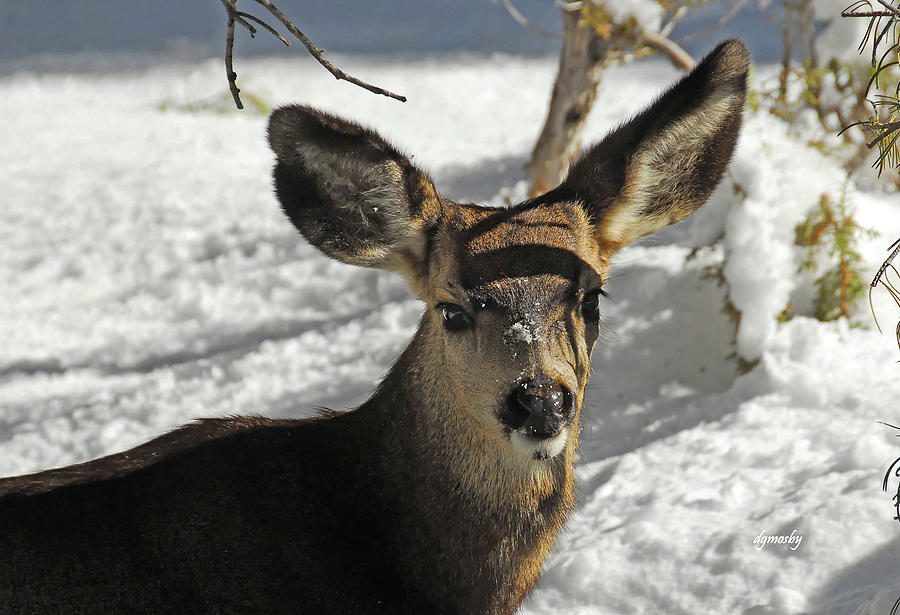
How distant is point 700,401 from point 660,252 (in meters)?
1.40

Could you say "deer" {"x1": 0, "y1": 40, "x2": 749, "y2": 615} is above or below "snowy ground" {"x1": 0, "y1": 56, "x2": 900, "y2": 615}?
above

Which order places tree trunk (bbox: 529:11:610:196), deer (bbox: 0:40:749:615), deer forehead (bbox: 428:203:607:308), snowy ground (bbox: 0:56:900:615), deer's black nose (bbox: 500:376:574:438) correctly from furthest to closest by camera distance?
tree trunk (bbox: 529:11:610:196) < snowy ground (bbox: 0:56:900:615) < deer forehead (bbox: 428:203:607:308) < deer (bbox: 0:40:749:615) < deer's black nose (bbox: 500:376:574:438)

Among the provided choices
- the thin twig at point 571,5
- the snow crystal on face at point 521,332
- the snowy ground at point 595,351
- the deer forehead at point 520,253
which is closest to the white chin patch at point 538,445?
the snow crystal on face at point 521,332

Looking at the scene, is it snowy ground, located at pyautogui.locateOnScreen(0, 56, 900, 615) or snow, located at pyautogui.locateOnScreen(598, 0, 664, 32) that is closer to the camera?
snowy ground, located at pyautogui.locateOnScreen(0, 56, 900, 615)

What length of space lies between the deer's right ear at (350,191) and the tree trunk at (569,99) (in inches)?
140

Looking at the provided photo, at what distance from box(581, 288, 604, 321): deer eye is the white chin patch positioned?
462 mm

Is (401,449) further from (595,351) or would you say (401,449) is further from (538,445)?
(595,351)

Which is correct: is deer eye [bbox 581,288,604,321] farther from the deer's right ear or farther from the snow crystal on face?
the deer's right ear

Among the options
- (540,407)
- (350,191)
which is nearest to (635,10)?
(350,191)

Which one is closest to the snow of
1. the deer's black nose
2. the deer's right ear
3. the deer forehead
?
the deer forehead

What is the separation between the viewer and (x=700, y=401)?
16.3ft

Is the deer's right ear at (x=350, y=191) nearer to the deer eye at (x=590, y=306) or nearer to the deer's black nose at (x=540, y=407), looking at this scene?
the deer eye at (x=590, y=306)

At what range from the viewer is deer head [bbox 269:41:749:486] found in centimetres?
272

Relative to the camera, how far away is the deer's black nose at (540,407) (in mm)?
2561
